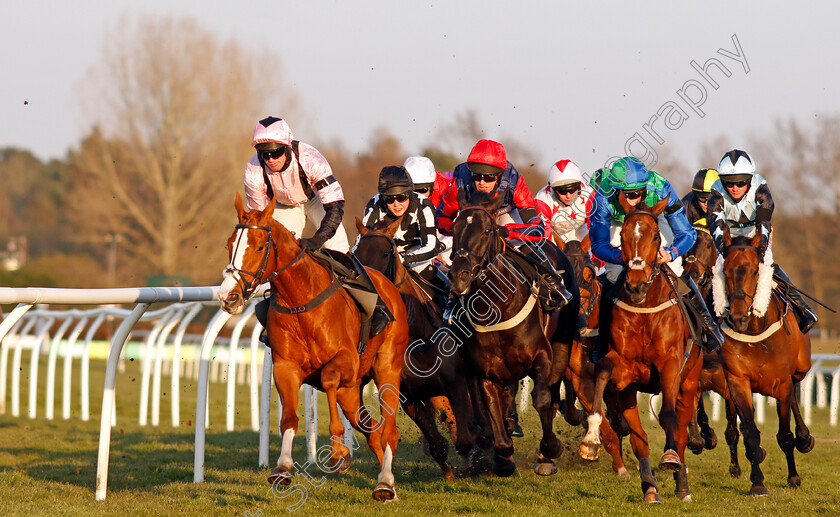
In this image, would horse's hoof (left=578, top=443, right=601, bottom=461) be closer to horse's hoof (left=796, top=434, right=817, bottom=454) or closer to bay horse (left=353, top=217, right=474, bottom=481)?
bay horse (left=353, top=217, right=474, bottom=481)

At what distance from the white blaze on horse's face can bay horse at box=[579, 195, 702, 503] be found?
2198 millimetres

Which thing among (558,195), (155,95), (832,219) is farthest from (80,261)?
(558,195)

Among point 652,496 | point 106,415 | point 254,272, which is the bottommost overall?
point 652,496

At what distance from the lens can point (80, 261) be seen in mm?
38000

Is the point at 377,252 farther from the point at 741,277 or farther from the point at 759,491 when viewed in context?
the point at 759,491

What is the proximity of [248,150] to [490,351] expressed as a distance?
99.5ft

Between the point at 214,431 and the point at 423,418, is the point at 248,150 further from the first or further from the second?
the point at 423,418

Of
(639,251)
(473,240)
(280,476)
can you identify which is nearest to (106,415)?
(280,476)

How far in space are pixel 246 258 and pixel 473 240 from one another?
4.57ft

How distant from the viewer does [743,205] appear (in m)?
7.52

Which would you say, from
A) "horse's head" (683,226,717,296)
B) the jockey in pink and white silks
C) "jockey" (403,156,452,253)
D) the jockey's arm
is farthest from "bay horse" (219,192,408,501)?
"horse's head" (683,226,717,296)

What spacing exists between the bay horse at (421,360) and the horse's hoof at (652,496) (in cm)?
117

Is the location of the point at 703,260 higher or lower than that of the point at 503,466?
higher

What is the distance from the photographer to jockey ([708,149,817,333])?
7324 millimetres
